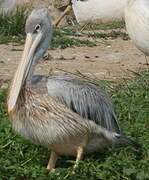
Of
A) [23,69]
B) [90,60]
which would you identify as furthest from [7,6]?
[23,69]

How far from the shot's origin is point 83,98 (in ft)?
15.9

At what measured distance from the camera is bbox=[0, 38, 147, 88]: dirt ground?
780 centimetres

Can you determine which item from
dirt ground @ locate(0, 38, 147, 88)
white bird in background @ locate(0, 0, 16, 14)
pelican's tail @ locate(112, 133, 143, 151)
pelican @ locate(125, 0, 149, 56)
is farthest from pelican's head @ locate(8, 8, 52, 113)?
white bird in background @ locate(0, 0, 16, 14)

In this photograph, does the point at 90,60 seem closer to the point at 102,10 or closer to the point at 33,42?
the point at 33,42

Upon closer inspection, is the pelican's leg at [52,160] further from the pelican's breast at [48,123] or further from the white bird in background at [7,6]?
the white bird in background at [7,6]

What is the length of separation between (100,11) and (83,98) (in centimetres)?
854

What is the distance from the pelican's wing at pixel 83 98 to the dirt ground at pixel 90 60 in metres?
2.19

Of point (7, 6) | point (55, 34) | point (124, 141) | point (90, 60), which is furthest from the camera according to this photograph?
point (7, 6)

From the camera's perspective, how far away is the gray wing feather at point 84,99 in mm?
4707

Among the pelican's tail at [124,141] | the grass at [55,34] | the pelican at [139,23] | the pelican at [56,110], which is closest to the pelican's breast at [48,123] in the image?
the pelican at [56,110]

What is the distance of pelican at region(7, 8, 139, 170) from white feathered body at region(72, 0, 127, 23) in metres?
8.09

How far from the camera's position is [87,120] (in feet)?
15.7

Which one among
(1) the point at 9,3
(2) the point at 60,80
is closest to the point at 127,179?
(2) the point at 60,80

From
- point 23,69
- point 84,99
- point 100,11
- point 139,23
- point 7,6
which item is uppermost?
point 23,69
